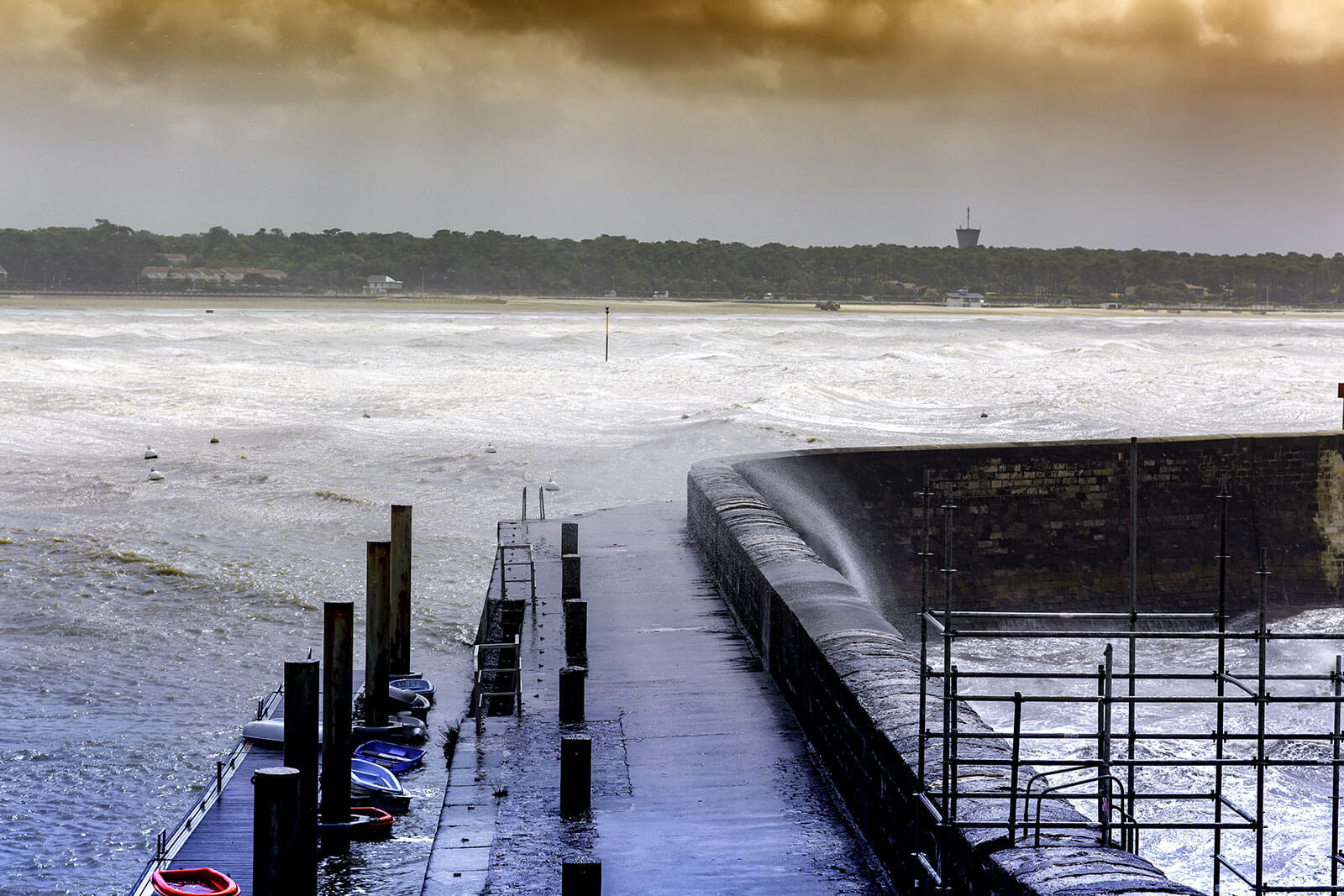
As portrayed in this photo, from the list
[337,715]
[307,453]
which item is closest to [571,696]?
[337,715]

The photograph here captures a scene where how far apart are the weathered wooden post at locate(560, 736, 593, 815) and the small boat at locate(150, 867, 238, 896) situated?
195 centimetres

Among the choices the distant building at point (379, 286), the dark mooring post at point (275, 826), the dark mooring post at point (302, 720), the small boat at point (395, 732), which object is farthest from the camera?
the distant building at point (379, 286)

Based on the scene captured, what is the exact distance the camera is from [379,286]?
15962 centimetres

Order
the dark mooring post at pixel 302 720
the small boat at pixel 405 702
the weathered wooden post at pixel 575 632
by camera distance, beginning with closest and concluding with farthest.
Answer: the dark mooring post at pixel 302 720 < the weathered wooden post at pixel 575 632 < the small boat at pixel 405 702

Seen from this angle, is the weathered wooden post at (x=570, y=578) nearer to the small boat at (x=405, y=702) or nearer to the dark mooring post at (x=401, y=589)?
the dark mooring post at (x=401, y=589)

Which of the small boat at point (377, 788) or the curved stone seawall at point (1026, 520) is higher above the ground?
the curved stone seawall at point (1026, 520)

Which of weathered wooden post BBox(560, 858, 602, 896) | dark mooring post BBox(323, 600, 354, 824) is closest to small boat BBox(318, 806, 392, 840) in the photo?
dark mooring post BBox(323, 600, 354, 824)

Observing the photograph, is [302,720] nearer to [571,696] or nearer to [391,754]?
[571,696]

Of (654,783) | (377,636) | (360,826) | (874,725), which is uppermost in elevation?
(874,725)

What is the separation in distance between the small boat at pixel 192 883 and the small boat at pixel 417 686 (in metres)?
4.20

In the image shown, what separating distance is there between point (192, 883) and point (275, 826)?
2.27 meters

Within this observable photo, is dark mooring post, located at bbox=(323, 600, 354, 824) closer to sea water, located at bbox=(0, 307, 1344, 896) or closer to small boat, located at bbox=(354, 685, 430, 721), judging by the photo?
sea water, located at bbox=(0, 307, 1344, 896)

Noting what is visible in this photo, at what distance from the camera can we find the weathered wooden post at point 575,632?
11148 millimetres

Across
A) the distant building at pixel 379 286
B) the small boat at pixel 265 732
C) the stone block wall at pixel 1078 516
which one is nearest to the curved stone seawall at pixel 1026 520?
the stone block wall at pixel 1078 516
